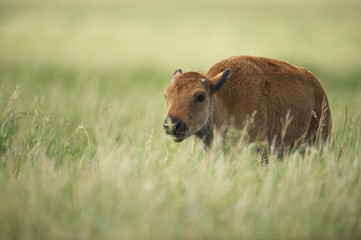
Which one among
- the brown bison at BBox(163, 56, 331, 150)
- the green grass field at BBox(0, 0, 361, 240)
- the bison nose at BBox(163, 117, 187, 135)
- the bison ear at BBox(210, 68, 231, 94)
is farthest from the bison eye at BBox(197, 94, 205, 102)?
the green grass field at BBox(0, 0, 361, 240)

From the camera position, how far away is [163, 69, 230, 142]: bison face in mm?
4527

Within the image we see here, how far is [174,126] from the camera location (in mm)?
4426

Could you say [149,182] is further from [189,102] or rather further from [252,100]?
[252,100]

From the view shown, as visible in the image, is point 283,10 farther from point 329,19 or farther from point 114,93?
point 114,93

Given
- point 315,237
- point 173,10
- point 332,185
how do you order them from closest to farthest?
point 315,237 → point 332,185 → point 173,10

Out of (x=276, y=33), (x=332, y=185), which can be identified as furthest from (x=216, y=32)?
(x=332, y=185)

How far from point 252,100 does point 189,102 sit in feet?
3.40

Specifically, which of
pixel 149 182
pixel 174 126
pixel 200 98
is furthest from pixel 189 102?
pixel 149 182

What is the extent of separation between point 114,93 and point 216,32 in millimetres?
14635

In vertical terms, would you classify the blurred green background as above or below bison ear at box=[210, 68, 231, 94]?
above

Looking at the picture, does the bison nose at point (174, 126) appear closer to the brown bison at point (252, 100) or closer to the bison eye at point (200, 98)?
the brown bison at point (252, 100)

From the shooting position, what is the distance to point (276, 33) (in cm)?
2566

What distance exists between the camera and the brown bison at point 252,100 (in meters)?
4.86

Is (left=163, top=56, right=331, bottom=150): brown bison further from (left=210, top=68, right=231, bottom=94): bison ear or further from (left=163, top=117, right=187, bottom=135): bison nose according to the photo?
(left=163, top=117, right=187, bottom=135): bison nose
